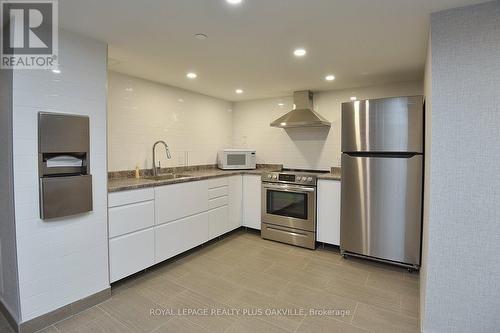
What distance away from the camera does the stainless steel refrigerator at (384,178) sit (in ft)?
8.64

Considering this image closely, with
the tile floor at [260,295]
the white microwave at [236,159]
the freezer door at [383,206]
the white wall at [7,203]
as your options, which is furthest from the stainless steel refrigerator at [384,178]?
the white wall at [7,203]

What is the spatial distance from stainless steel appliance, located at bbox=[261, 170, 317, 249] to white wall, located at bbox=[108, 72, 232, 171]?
49.3 inches

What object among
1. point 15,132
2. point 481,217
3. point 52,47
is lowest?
point 481,217

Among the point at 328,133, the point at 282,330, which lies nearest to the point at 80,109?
the point at 282,330

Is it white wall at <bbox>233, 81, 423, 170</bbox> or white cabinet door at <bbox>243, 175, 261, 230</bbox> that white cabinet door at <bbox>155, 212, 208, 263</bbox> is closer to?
white cabinet door at <bbox>243, 175, 261, 230</bbox>

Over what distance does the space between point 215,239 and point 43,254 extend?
85.9 inches

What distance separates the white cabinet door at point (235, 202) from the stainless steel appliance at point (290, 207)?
16.4 inches

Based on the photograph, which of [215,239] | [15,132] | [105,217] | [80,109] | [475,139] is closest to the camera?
[475,139]

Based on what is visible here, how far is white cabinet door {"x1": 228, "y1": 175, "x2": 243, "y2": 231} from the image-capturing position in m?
3.89

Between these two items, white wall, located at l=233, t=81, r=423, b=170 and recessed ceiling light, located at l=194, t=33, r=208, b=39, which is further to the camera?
white wall, located at l=233, t=81, r=423, b=170

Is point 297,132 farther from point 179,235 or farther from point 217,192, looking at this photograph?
point 179,235

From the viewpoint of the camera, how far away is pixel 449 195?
1.68 m

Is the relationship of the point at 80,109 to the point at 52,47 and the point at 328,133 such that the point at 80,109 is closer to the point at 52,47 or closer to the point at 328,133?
the point at 52,47

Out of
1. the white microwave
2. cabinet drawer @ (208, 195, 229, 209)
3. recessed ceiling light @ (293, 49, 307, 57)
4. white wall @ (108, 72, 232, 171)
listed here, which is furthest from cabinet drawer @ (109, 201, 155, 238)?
recessed ceiling light @ (293, 49, 307, 57)
